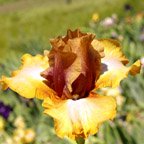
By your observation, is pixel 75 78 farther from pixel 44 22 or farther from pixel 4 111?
pixel 44 22

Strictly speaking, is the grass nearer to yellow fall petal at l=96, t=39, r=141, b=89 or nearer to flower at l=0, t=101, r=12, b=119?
flower at l=0, t=101, r=12, b=119

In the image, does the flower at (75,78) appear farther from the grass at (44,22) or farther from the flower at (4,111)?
the grass at (44,22)

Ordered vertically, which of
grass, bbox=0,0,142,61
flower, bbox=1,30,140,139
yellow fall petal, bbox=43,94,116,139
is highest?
grass, bbox=0,0,142,61

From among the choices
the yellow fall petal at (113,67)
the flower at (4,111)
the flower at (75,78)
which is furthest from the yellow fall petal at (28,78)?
the flower at (4,111)

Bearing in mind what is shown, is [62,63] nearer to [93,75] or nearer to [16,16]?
[93,75]

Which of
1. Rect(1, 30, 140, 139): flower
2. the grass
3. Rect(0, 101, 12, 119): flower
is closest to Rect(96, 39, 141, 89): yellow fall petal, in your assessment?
Rect(1, 30, 140, 139): flower

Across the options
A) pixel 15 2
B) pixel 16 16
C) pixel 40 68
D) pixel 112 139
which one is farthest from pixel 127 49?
pixel 15 2
